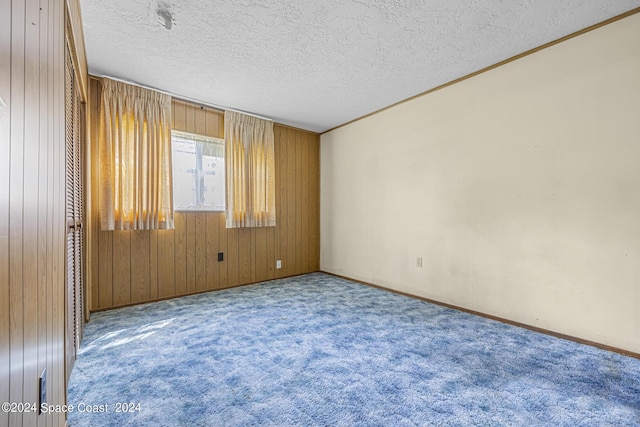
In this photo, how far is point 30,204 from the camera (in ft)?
2.86

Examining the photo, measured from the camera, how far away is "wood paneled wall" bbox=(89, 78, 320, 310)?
3.15 m

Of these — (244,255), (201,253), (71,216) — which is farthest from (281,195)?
(71,216)

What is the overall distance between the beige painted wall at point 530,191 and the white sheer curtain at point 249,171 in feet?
5.36

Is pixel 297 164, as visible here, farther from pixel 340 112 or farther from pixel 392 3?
pixel 392 3

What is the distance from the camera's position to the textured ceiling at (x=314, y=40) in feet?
6.86

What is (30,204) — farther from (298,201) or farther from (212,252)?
(298,201)

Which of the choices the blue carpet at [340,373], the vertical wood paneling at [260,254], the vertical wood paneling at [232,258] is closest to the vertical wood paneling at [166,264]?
the blue carpet at [340,373]

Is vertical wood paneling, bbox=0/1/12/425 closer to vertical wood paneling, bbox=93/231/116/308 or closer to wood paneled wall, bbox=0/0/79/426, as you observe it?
wood paneled wall, bbox=0/0/79/426

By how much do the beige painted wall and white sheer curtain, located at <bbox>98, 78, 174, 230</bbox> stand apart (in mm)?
2767

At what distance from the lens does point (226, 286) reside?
4.03 meters

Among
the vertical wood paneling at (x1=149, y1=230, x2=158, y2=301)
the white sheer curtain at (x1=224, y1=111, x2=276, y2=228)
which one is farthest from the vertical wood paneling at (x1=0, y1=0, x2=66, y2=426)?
the white sheer curtain at (x1=224, y1=111, x2=276, y2=228)

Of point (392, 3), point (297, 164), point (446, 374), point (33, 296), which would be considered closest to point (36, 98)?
point (33, 296)

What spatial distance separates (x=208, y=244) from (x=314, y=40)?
8.95ft

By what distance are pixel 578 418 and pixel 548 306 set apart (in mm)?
1257
